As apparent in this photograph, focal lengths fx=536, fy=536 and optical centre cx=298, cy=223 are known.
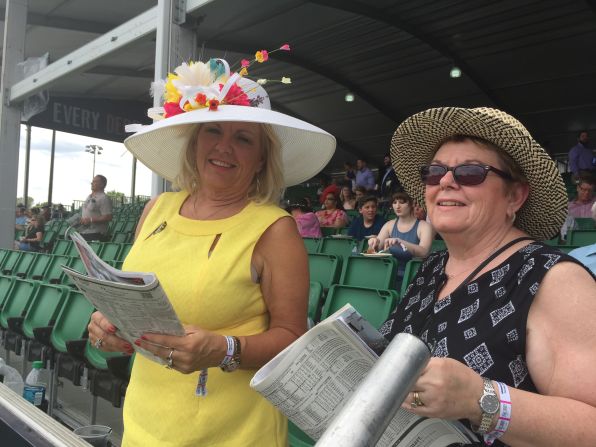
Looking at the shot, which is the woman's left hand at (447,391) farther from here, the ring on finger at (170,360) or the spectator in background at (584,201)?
the spectator in background at (584,201)

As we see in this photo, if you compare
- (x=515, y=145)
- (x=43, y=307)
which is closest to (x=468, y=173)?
(x=515, y=145)

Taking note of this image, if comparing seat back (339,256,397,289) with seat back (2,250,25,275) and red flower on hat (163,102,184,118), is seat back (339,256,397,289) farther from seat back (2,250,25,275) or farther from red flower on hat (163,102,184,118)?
seat back (2,250,25,275)

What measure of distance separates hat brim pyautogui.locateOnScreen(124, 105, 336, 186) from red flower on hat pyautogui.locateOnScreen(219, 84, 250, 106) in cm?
7

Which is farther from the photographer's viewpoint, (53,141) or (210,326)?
(53,141)

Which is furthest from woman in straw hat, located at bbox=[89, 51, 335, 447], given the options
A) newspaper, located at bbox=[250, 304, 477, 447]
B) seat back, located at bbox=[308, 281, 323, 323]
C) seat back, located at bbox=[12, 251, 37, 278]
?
seat back, located at bbox=[12, 251, 37, 278]

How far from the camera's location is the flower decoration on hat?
5.13 feet

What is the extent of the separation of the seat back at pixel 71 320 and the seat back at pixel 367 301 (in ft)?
5.64

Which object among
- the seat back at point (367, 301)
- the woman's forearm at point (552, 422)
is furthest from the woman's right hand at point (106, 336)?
the seat back at point (367, 301)

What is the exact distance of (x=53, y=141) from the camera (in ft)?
90.7

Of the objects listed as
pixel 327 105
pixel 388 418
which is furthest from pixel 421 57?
pixel 388 418

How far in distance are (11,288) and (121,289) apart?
183 inches

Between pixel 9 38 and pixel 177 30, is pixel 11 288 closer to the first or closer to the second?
pixel 177 30

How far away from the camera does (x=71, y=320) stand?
13.1 ft

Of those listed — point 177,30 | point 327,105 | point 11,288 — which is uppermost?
point 327,105
